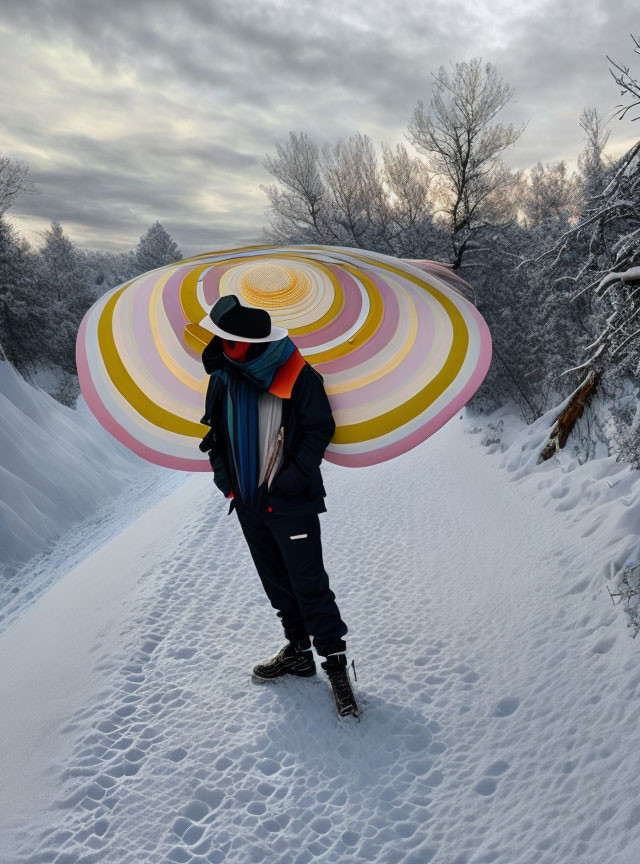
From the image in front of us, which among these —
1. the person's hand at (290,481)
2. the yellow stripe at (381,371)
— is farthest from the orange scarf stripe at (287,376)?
the person's hand at (290,481)

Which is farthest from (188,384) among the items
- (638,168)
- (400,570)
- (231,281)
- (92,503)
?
(92,503)

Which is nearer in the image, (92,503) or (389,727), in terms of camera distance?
(389,727)

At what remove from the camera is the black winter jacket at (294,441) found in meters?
2.65

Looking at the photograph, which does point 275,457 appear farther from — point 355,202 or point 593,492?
point 355,202

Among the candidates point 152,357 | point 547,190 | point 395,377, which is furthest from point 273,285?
point 547,190

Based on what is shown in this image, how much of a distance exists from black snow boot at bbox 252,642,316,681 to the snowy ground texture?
0.09 m

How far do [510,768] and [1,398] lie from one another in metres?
12.3

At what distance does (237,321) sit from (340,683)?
7.50 ft

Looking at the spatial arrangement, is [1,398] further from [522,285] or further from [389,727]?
[522,285]

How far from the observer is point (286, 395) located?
103 inches

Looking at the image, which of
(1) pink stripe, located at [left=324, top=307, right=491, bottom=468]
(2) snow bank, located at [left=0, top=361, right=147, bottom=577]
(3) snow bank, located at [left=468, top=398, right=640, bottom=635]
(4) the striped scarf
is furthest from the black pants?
(2) snow bank, located at [left=0, top=361, right=147, bottom=577]

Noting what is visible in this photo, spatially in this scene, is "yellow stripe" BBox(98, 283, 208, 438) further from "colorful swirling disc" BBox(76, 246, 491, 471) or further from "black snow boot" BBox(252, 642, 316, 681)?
"black snow boot" BBox(252, 642, 316, 681)

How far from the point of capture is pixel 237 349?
8.55ft

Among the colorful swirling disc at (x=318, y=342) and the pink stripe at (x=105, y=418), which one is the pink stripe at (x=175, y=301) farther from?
the pink stripe at (x=105, y=418)
